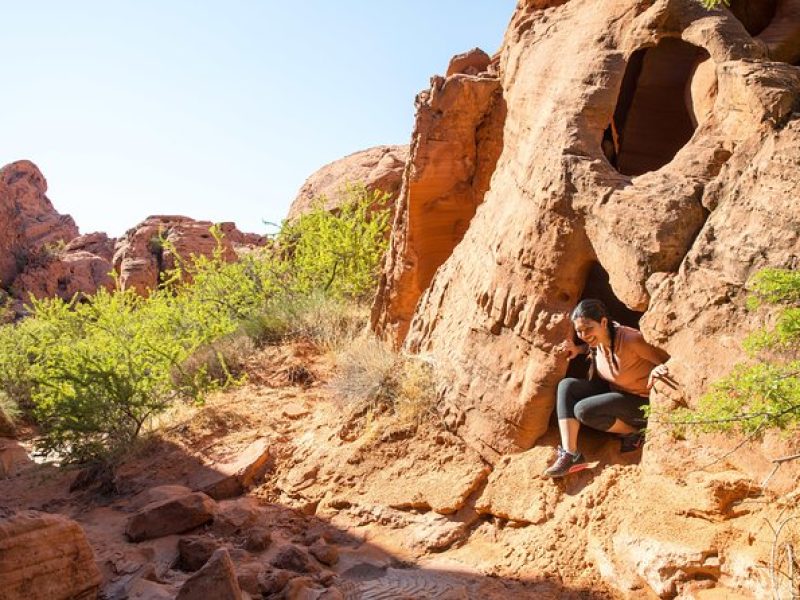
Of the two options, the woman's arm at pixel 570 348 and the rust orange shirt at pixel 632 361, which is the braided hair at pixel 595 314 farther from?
the woman's arm at pixel 570 348

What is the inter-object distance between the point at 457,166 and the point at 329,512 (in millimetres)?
4429

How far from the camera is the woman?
14.2ft

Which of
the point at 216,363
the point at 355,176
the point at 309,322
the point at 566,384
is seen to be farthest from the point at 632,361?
the point at 355,176

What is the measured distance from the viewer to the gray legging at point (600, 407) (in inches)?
171

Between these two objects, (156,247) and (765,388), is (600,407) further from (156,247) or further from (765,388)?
(156,247)

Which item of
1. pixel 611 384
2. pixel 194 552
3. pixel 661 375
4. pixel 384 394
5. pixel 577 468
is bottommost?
pixel 194 552

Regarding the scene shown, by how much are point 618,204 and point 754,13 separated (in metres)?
3.09

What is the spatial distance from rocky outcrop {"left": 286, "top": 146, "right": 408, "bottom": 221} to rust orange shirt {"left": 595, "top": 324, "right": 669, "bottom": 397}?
9.67 meters

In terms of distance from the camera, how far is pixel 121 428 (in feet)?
23.7

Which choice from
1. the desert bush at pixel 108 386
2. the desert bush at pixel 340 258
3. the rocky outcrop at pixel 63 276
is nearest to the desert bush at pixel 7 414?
the desert bush at pixel 108 386

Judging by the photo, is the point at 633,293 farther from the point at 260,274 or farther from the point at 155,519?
the point at 260,274

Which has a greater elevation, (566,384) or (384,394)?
(566,384)

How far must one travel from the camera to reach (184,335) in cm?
955

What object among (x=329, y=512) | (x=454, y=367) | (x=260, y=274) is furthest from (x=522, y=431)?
(x=260, y=274)
